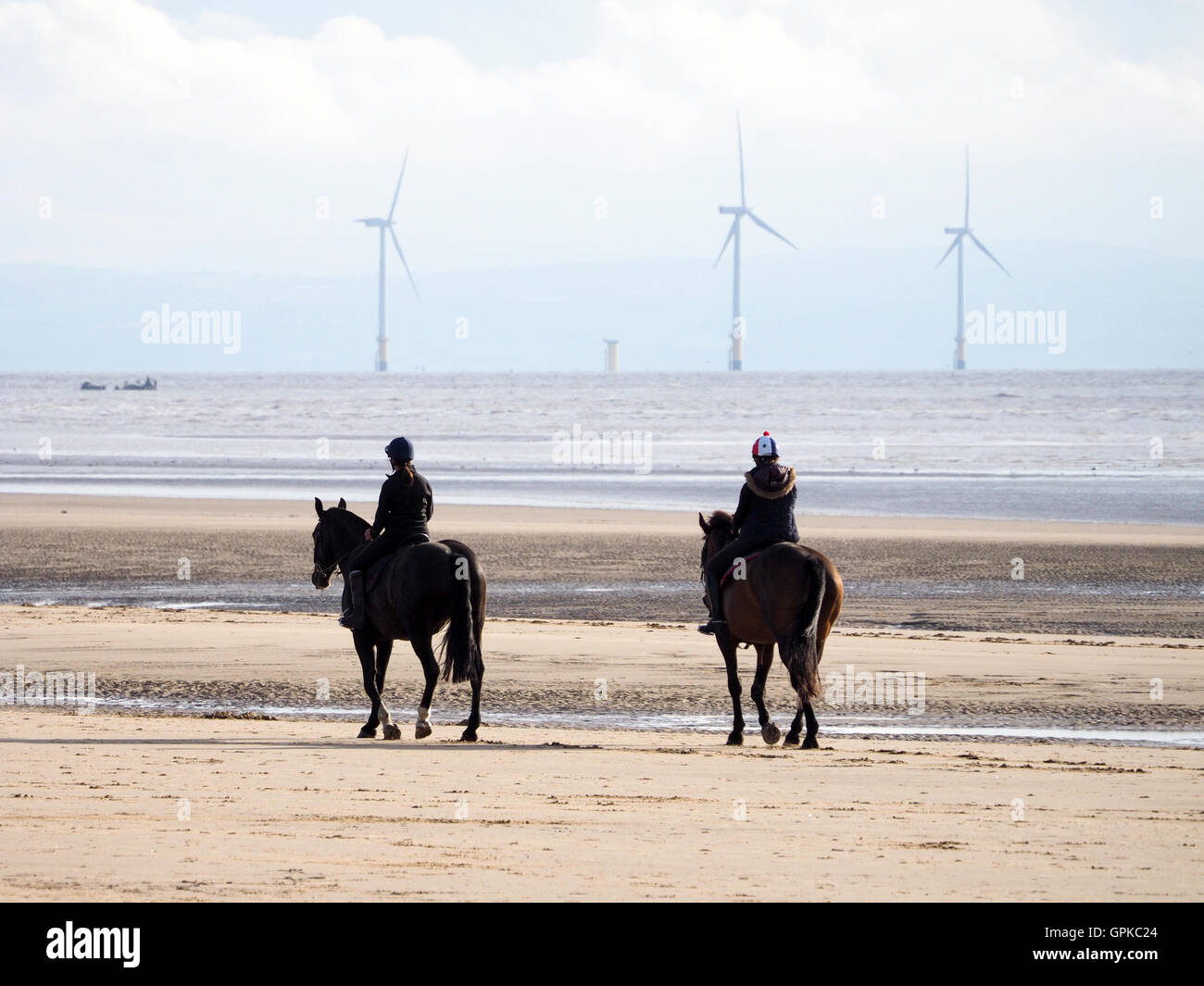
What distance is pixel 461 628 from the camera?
546 inches

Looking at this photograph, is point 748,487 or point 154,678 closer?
point 748,487

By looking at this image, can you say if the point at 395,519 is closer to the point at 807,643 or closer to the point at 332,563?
the point at 332,563

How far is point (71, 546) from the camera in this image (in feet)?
101

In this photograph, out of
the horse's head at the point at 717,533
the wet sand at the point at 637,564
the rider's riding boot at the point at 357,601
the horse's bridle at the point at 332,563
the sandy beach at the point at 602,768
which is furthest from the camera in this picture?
the wet sand at the point at 637,564

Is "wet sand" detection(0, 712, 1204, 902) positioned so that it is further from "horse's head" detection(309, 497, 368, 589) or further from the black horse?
"horse's head" detection(309, 497, 368, 589)

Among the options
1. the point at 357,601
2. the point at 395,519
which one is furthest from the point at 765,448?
the point at 357,601

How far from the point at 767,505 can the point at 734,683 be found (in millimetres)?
1606

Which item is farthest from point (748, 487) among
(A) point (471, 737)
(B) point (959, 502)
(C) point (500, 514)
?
(B) point (959, 502)

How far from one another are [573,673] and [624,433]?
71001mm

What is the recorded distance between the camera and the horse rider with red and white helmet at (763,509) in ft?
45.0

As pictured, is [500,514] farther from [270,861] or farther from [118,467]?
[270,861]

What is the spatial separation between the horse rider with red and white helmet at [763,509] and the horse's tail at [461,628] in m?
2.19

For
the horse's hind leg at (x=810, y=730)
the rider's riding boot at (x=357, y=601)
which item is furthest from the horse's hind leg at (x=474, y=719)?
the horse's hind leg at (x=810, y=730)

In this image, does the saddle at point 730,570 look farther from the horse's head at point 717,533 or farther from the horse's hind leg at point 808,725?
the horse's hind leg at point 808,725
